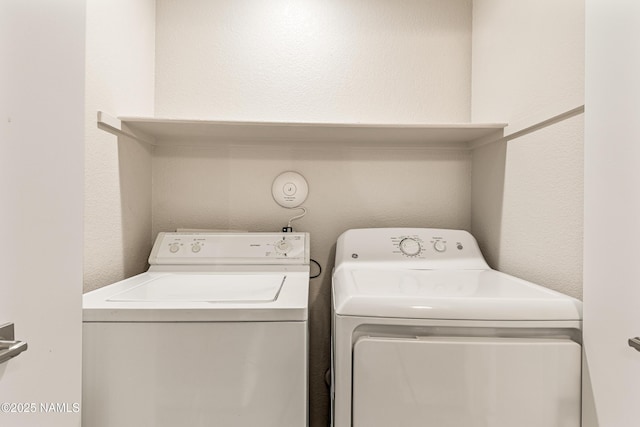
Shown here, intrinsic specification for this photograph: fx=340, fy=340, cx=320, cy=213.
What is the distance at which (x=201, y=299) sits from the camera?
2.89 feet

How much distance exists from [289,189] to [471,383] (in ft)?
3.41

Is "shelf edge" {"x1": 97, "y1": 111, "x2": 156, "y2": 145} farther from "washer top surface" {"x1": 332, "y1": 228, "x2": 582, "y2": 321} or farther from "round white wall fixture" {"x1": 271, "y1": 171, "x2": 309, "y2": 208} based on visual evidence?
"washer top surface" {"x1": 332, "y1": 228, "x2": 582, "y2": 321}

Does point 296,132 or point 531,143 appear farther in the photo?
point 296,132

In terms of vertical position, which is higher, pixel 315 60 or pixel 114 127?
pixel 315 60

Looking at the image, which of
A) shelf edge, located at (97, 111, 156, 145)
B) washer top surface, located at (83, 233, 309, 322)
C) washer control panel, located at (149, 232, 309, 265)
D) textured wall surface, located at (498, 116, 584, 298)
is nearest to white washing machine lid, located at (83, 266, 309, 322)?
washer top surface, located at (83, 233, 309, 322)

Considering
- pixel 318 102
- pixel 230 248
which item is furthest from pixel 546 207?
pixel 230 248

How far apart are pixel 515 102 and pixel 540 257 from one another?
0.55 metres

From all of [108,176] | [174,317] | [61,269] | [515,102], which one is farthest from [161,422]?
[515,102]

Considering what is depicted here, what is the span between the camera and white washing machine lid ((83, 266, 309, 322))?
2.58ft

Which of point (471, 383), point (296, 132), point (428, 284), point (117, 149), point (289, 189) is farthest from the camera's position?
point (289, 189)

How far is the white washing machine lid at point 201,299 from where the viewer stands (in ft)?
2.58

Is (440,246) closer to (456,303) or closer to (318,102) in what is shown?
(456,303)

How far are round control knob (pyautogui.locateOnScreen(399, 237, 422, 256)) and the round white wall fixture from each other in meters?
0.49

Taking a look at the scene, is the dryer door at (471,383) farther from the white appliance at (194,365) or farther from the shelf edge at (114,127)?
the shelf edge at (114,127)
